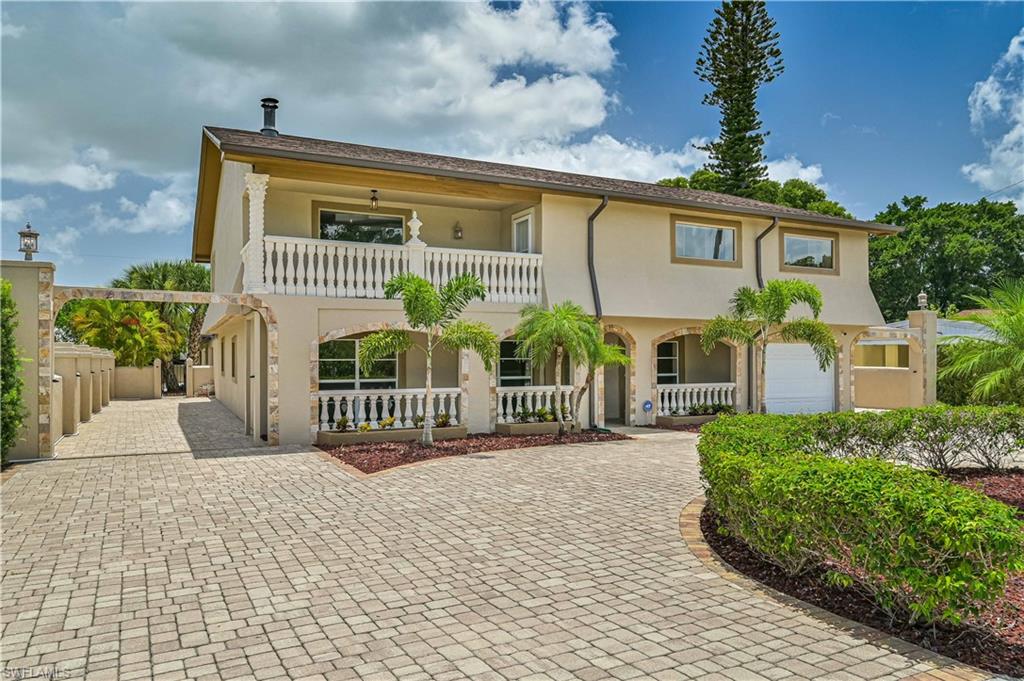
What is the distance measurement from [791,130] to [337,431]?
28.7 metres

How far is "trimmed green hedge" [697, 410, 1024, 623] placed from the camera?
12.9 ft

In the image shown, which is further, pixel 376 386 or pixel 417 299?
pixel 376 386

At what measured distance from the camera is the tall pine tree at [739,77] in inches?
1363

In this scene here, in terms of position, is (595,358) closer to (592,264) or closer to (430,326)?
(592,264)

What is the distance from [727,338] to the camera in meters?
16.8

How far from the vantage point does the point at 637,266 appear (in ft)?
53.2

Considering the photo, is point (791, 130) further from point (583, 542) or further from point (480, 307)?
point (583, 542)

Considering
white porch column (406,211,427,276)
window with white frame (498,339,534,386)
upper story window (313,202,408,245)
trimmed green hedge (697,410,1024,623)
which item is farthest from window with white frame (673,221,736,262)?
trimmed green hedge (697,410,1024,623)

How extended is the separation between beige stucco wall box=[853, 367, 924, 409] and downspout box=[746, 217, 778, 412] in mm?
6839

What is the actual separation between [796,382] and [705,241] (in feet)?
17.0

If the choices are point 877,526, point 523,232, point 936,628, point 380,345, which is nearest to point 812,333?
point 523,232

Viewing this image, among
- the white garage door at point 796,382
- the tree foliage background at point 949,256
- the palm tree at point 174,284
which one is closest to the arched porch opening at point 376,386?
the white garage door at point 796,382

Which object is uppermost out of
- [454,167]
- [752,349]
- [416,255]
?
[454,167]

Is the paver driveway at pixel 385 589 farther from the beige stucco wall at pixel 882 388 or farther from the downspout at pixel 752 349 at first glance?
the beige stucco wall at pixel 882 388
